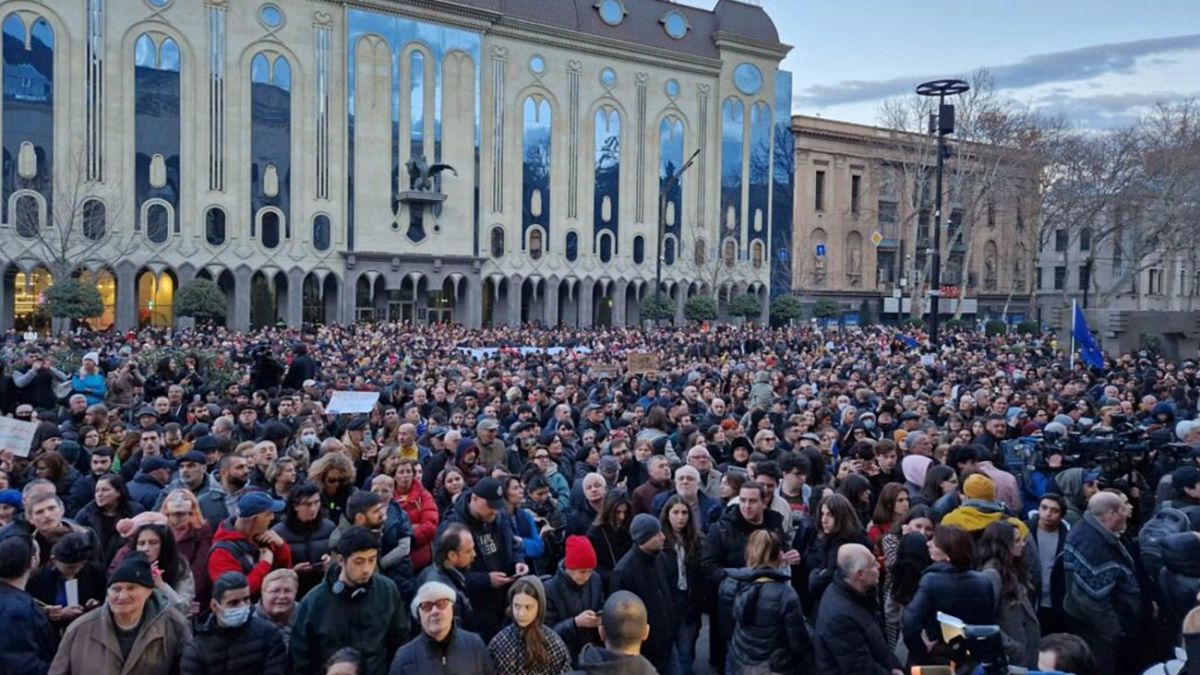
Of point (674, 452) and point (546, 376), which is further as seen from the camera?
point (546, 376)

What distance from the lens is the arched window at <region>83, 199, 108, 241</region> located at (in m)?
39.9

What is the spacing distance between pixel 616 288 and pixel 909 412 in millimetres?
44785

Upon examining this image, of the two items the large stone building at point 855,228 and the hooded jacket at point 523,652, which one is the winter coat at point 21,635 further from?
the large stone building at point 855,228

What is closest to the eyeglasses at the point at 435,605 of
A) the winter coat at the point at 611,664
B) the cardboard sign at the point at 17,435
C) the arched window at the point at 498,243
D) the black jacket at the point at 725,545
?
the winter coat at the point at 611,664

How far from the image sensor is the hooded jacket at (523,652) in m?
4.63

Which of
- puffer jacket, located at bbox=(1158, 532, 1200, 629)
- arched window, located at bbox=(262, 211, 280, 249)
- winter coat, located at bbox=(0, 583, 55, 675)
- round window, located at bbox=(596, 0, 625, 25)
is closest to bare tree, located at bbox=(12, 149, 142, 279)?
arched window, located at bbox=(262, 211, 280, 249)

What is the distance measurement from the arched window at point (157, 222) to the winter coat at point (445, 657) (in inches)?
1693

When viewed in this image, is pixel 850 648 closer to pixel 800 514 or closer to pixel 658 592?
pixel 658 592

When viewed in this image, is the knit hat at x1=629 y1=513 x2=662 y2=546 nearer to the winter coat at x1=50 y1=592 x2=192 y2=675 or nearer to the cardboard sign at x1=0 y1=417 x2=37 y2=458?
the winter coat at x1=50 y1=592 x2=192 y2=675

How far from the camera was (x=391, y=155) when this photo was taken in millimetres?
47906

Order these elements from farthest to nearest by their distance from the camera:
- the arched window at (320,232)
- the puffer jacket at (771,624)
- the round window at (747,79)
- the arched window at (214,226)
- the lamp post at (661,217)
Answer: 1. the round window at (747,79)
2. the arched window at (320,232)
3. the arched window at (214,226)
4. the lamp post at (661,217)
5. the puffer jacket at (771,624)

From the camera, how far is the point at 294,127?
45.5 m

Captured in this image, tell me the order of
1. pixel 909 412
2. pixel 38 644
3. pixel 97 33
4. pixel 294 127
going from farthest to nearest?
pixel 294 127 < pixel 97 33 < pixel 909 412 < pixel 38 644

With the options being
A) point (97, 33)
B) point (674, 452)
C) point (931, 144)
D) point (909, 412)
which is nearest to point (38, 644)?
point (674, 452)
